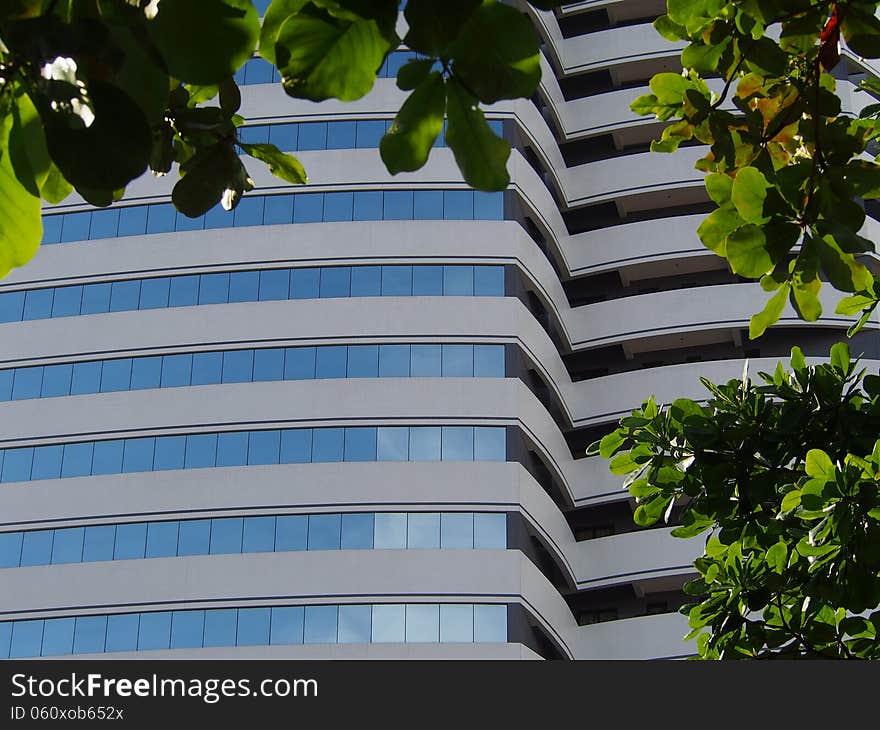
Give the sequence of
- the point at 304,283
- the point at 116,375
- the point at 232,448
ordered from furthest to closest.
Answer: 1. the point at 304,283
2. the point at 116,375
3. the point at 232,448

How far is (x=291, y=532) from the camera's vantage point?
28.6 metres

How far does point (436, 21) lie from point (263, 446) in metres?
28.6

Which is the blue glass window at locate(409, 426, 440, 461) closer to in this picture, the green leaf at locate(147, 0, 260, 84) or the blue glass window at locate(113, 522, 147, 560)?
the blue glass window at locate(113, 522, 147, 560)

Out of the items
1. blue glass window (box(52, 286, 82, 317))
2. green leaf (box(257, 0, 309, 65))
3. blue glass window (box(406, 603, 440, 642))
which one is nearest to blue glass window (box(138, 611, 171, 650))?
blue glass window (box(406, 603, 440, 642))

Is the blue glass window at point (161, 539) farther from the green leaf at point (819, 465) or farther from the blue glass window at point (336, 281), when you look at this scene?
the green leaf at point (819, 465)

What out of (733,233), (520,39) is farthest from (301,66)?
(733,233)

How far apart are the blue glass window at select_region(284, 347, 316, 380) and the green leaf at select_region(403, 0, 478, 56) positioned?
28938mm

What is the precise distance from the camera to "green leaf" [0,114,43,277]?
4.69ft

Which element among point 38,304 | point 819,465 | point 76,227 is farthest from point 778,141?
point 76,227

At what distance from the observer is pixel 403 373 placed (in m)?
30.3

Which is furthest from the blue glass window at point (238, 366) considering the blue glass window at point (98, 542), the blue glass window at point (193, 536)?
the blue glass window at point (98, 542)

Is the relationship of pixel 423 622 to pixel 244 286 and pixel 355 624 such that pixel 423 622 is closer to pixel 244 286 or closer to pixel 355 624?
pixel 355 624

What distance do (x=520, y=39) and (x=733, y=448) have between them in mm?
4626

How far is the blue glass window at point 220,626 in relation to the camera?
2744 cm
